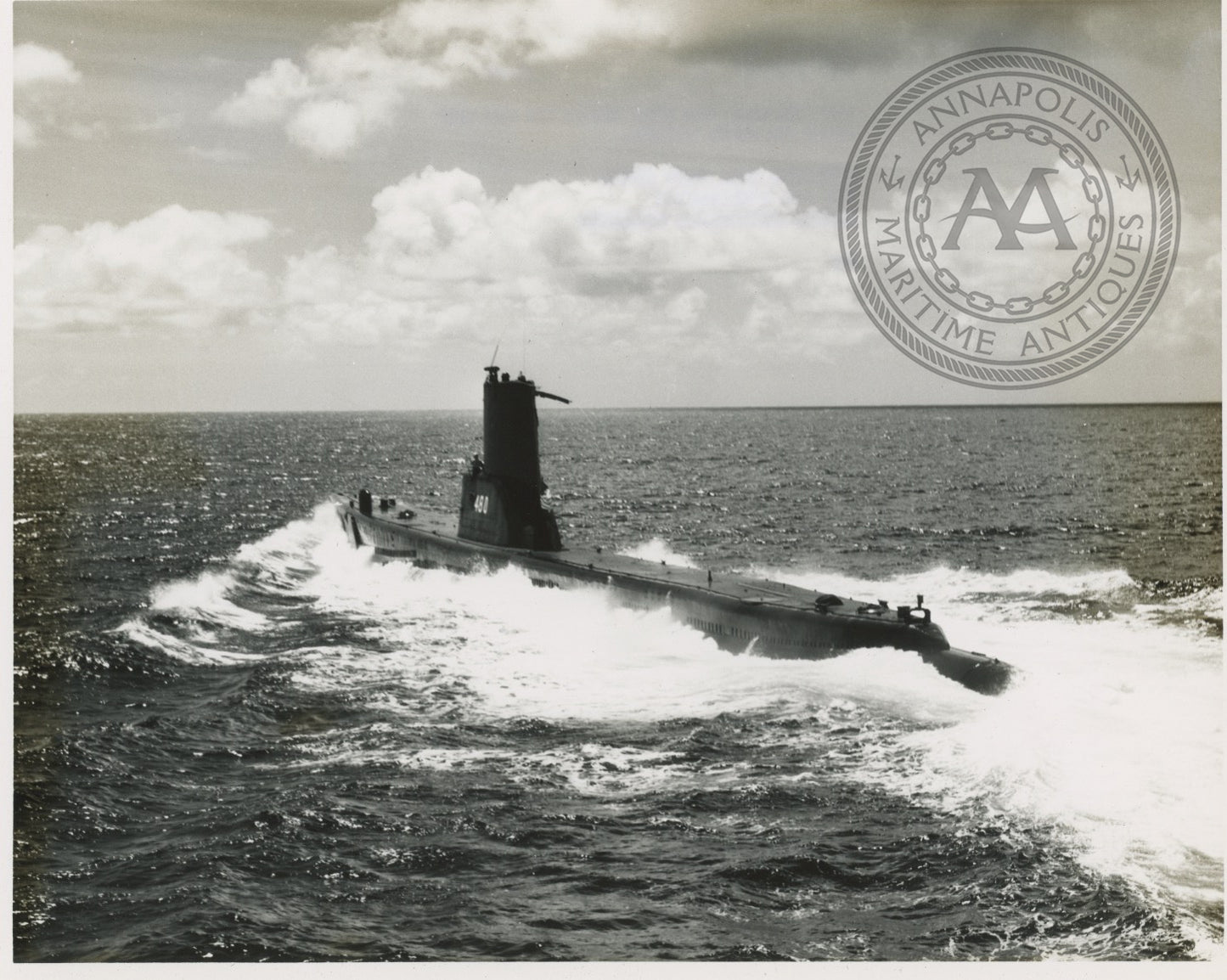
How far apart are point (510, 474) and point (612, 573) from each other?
5039mm

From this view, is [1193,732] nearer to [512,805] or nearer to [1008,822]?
[1008,822]

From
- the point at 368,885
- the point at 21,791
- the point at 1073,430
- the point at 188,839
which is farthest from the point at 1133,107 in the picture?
the point at 1073,430

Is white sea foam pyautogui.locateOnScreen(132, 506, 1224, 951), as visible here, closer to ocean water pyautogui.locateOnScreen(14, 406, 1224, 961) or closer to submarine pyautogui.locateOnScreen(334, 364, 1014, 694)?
ocean water pyautogui.locateOnScreen(14, 406, 1224, 961)

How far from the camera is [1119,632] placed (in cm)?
2505

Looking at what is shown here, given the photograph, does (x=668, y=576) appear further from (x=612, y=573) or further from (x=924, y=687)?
(x=924, y=687)

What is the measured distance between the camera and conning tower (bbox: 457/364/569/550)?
97.2 feet

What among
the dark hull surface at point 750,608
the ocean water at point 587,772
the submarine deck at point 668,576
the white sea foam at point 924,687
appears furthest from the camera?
the submarine deck at point 668,576

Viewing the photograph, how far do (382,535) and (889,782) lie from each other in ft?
77.8

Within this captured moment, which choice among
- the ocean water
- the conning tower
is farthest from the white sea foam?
the conning tower

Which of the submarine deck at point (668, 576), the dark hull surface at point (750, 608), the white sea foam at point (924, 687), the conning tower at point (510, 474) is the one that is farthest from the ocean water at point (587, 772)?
the conning tower at point (510, 474)

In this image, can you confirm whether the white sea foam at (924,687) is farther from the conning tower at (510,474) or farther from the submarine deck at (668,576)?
the conning tower at (510,474)

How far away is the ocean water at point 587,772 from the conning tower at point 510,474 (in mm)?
1745

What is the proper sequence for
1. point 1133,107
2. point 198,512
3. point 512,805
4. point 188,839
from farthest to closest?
1. point 198,512
2. point 1133,107
3. point 512,805
4. point 188,839

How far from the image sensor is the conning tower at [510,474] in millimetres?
29641
